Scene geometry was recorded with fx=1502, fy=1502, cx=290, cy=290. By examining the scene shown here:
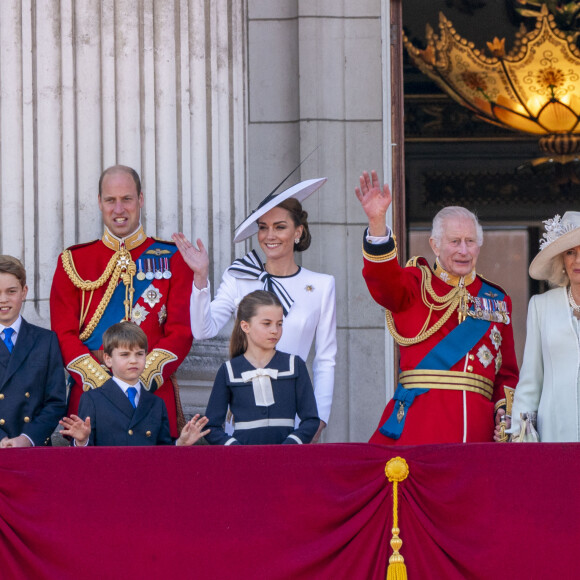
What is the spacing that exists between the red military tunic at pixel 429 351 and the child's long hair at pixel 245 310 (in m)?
0.35

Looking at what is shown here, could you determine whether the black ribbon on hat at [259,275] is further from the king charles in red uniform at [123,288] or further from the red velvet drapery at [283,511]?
the red velvet drapery at [283,511]

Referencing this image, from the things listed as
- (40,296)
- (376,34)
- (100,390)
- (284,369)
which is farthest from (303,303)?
(376,34)

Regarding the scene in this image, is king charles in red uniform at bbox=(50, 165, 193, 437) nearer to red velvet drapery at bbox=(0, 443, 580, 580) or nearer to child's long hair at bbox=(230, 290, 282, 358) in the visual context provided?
child's long hair at bbox=(230, 290, 282, 358)

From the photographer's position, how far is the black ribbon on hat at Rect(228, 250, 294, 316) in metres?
5.62

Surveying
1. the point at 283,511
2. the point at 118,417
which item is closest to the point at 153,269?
the point at 118,417

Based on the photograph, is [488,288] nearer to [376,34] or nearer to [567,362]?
[567,362]

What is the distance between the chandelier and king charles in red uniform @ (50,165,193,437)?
4554 millimetres

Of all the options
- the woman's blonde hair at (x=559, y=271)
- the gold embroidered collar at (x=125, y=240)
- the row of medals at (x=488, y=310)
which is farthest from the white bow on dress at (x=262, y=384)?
the woman's blonde hair at (x=559, y=271)

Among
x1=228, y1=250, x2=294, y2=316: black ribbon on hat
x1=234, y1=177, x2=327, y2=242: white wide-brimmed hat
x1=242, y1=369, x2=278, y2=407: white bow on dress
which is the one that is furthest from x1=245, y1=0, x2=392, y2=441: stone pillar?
x1=242, y1=369, x2=278, y2=407: white bow on dress

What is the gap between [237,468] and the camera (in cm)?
461

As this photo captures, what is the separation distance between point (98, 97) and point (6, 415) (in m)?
1.97

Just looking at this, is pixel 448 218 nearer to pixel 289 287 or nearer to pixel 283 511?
pixel 289 287

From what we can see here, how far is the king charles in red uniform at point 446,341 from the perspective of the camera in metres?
5.29

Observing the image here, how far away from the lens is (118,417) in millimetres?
5113
